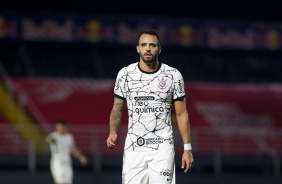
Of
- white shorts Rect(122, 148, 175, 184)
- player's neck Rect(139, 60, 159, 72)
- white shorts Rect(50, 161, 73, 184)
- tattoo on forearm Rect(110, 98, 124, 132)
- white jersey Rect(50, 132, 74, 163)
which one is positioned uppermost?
player's neck Rect(139, 60, 159, 72)

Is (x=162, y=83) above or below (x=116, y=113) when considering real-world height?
above

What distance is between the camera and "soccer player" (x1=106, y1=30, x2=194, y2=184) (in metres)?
10.1

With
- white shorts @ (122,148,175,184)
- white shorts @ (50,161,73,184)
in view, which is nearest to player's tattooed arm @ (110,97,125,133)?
white shorts @ (122,148,175,184)

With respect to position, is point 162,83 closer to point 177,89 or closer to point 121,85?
point 177,89

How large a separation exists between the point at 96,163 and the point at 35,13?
7.68 metres

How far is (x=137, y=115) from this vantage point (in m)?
10.1

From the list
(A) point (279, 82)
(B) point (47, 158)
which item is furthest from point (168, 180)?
(A) point (279, 82)

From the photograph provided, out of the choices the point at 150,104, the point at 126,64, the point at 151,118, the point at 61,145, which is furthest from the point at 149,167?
the point at 126,64

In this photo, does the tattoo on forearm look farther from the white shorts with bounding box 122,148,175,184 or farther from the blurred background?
the blurred background

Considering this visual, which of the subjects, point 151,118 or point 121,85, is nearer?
point 151,118

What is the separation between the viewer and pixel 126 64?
111ft

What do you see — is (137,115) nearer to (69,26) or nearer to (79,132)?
(79,132)

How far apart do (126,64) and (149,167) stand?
23.9m

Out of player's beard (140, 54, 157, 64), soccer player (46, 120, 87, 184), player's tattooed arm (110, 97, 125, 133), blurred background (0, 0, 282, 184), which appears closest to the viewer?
player's beard (140, 54, 157, 64)
